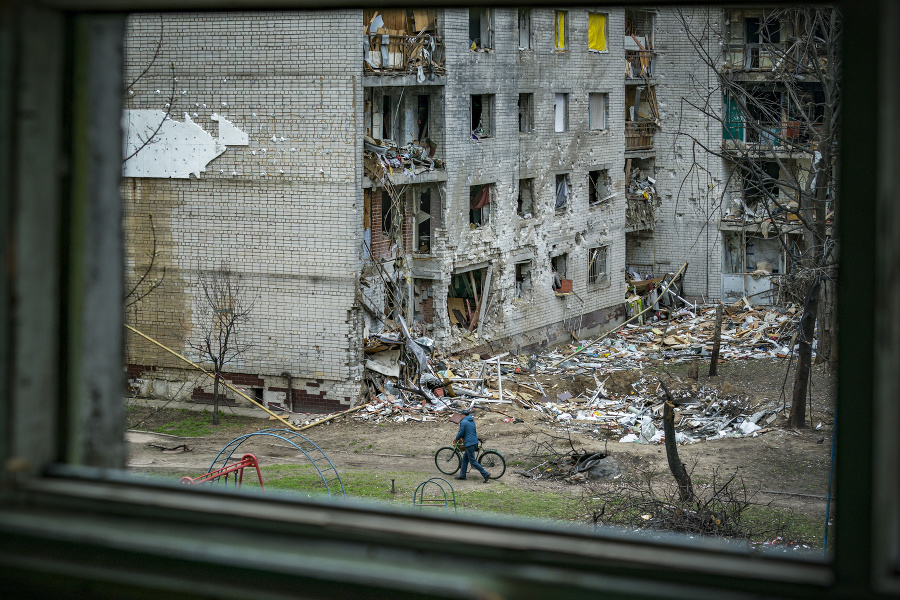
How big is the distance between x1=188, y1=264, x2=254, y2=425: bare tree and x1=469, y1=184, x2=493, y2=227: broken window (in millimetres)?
6580

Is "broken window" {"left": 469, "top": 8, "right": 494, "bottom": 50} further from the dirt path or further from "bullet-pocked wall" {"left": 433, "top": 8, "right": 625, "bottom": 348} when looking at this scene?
the dirt path

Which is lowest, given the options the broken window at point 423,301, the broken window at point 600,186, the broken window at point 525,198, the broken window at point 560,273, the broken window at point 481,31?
the broken window at point 423,301

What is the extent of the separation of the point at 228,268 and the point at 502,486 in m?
7.87

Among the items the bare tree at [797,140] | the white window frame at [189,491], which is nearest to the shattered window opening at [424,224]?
the bare tree at [797,140]

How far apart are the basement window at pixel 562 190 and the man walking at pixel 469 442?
1250 centimetres

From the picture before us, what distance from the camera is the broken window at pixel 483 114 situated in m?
22.5

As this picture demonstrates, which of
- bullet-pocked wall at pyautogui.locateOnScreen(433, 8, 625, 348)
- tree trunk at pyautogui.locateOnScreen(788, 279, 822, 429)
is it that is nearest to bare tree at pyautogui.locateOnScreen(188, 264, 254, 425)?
bullet-pocked wall at pyautogui.locateOnScreen(433, 8, 625, 348)

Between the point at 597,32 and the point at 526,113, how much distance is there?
4191mm

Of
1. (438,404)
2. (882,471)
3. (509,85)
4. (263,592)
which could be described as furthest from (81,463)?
(509,85)

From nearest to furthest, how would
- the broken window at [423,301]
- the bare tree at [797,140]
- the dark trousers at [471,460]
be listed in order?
the bare tree at [797,140], the dark trousers at [471,460], the broken window at [423,301]

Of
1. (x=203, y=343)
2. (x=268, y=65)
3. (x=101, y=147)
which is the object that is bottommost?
(x=203, y=343)

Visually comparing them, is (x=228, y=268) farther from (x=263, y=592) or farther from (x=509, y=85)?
(x=263, y=592)

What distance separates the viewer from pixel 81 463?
68.4 inches

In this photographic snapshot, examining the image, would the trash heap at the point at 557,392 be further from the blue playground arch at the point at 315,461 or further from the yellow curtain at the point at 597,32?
the yellow curtain at the point at 597,32
